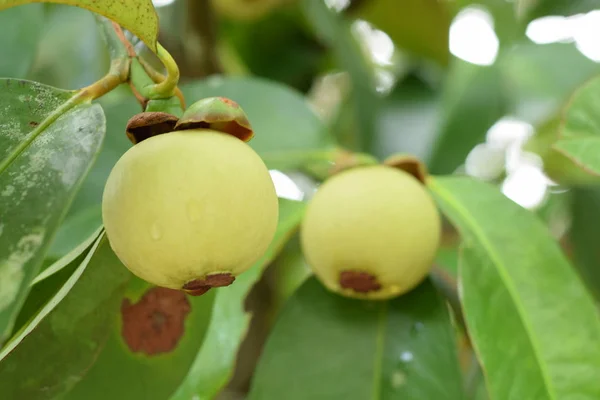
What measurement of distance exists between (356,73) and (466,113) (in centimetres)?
20

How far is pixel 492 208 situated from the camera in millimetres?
626

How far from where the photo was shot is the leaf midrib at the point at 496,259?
20.4 inches

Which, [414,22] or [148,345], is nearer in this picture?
[148,345]

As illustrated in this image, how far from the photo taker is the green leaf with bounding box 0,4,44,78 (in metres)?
0.70

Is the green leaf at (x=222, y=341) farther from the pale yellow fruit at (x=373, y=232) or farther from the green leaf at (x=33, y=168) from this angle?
the green leaf at (x=33, y=168)

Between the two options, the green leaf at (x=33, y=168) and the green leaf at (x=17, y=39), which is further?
the green leaf at (x=17, y=39)

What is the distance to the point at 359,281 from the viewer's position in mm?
577

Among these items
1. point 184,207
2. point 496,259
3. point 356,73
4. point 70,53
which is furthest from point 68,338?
point 356,73

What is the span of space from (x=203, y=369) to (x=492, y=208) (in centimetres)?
33

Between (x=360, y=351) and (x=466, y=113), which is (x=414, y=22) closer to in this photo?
(x=466, y=113)

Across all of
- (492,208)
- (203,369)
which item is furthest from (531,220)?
(203,369)

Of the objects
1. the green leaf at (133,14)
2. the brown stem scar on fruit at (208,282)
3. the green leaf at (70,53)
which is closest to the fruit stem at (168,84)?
the green leaf at (133,14)

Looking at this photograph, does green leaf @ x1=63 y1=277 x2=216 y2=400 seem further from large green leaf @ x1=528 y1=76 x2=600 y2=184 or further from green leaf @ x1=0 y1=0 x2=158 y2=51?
large green leaf @ x1=528 y1=76 x2=600 y2=184

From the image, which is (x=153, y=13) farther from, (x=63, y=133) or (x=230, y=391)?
(x=230, y=391)
